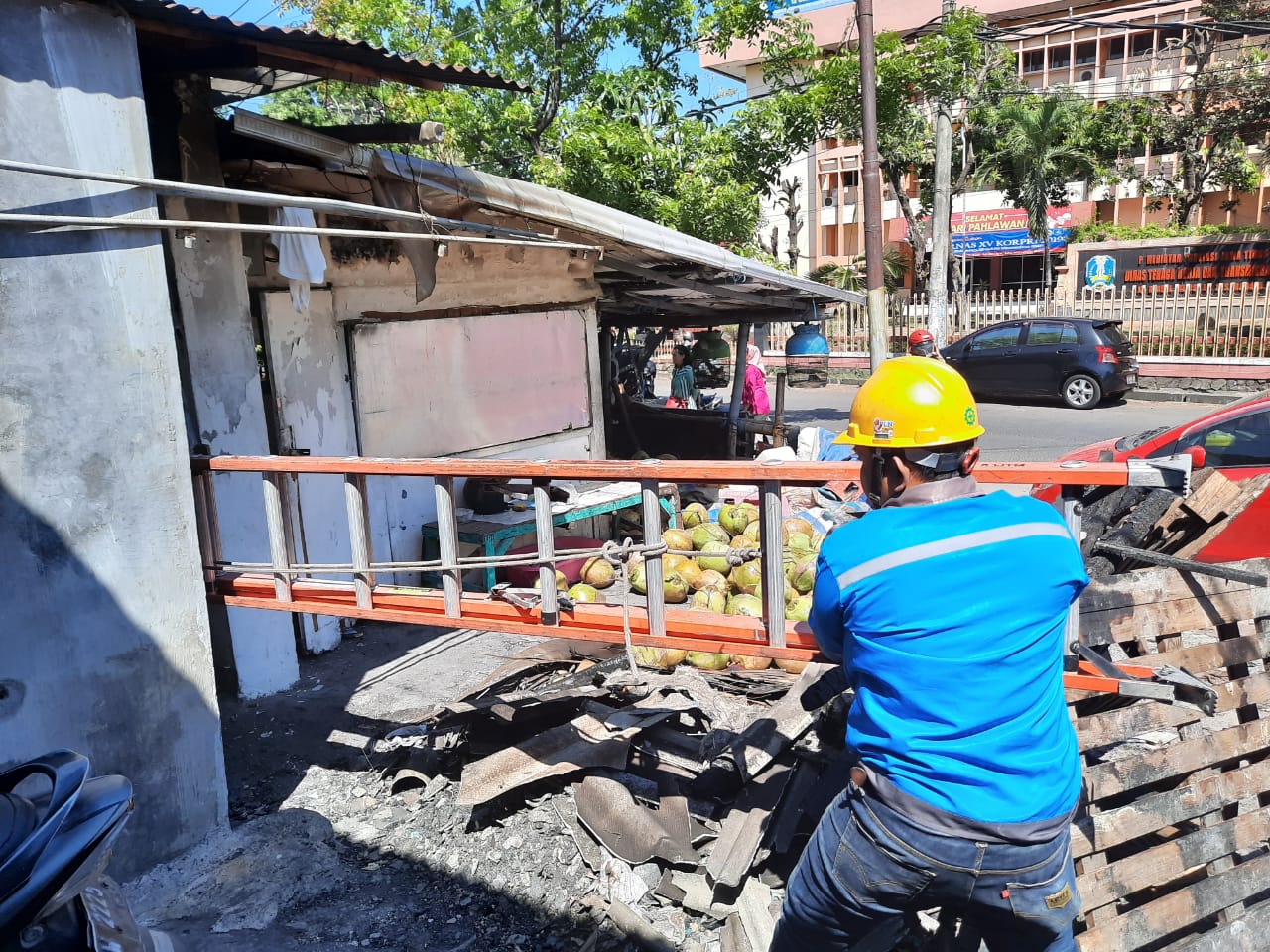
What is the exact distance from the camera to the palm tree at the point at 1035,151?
26812 millimetres

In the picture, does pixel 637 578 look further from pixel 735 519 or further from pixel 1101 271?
pixel 1101 271

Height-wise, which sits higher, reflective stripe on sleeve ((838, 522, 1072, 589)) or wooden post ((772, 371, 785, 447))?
reflective stripe on sleeve ((838, 522, 1072, 589))

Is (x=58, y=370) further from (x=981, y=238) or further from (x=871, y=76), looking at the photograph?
(x=981, y=238)

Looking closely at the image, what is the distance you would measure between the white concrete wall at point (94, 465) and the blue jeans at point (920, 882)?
2.89 meters

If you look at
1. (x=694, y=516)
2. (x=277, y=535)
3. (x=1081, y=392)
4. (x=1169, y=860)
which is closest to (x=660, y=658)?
(x=277, y=535)

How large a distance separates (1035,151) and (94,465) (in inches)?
1124

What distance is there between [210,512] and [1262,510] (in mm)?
6334

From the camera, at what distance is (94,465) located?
3.80 metres

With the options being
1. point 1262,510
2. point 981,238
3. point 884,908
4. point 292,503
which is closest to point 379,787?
point 292,503

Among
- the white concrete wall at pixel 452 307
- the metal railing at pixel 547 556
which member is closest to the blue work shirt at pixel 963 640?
the metal railing at pixel 547 556

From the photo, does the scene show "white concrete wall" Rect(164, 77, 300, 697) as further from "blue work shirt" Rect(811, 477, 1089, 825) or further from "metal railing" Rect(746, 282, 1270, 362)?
"metal railing" Rect(746, 282, 1270, 362)

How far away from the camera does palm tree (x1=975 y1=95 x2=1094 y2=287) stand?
88.0ft

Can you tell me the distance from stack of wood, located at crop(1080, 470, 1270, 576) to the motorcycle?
11.8ft

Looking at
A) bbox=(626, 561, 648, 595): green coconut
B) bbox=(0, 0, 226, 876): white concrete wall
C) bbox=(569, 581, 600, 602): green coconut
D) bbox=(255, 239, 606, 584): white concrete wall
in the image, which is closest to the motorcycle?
bbox=(0, 0, 226, 876): white concrete wall
